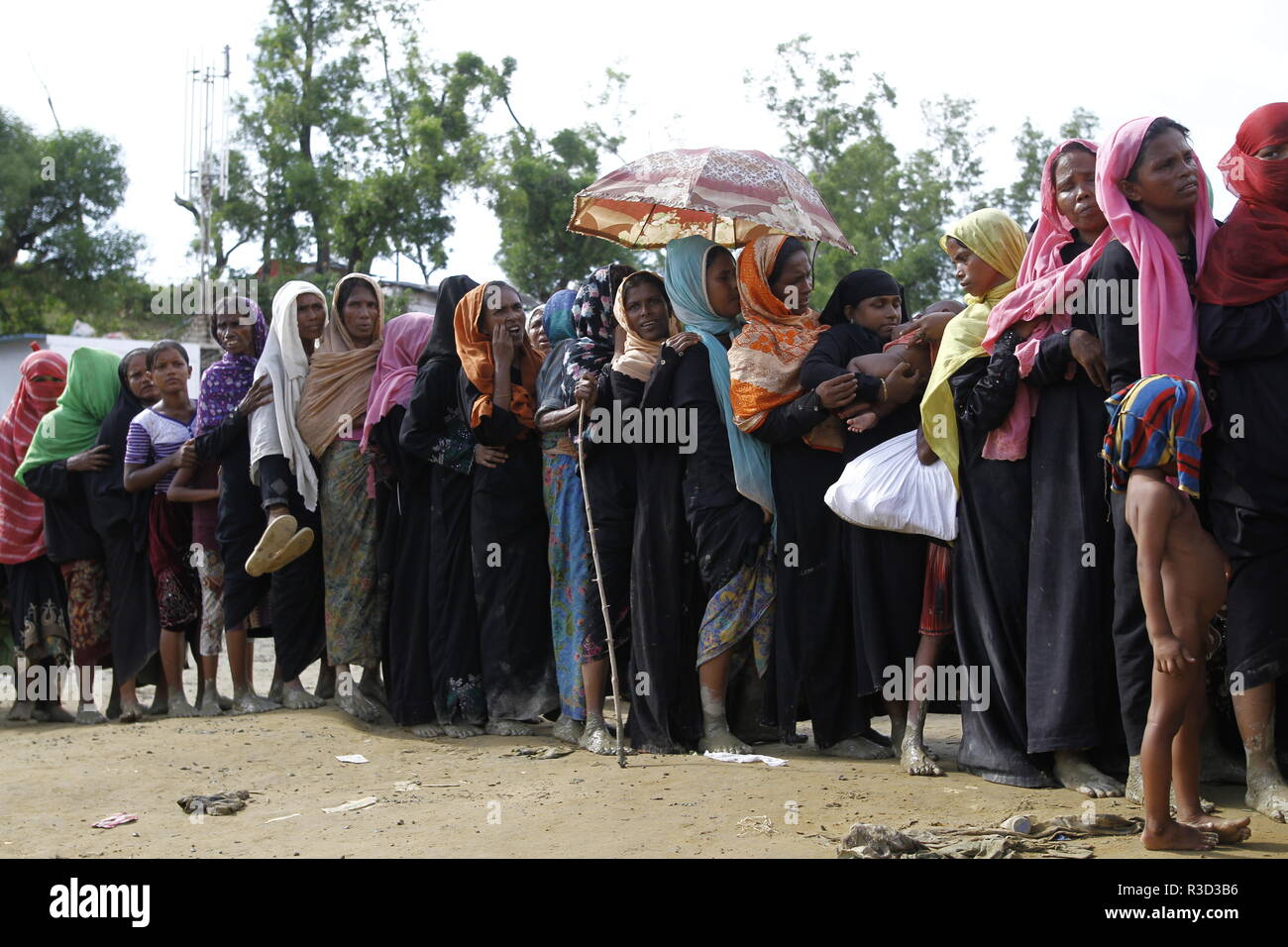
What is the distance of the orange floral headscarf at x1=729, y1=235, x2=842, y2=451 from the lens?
5695 millimetres

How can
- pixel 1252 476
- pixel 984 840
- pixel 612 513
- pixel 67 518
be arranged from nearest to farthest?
pixel 984 840
pixel 1252 476
pixel 612 513
pixel 67 518

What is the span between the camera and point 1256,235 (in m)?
4.17

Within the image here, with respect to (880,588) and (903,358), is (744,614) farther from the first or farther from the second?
(903,358)

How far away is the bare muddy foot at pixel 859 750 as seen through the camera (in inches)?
218

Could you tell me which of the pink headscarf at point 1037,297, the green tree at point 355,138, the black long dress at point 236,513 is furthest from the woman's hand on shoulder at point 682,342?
the green tree at point 355,138

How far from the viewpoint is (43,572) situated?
322 inches

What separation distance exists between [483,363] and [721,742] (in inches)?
87.9

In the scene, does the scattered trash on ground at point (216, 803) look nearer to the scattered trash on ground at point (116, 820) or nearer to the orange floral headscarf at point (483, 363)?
the scattered trash on ground at point (116, 820)

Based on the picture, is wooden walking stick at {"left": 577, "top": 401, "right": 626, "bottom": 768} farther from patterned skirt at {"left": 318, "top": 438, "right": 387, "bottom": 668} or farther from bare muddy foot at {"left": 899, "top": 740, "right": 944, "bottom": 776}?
patterned skirt at {"left": 318, "top": 438, "right": 387, "bottom": 668}

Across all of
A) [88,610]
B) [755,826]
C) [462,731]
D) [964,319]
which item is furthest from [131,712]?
[964,319]

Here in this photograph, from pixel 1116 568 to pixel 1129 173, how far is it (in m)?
1.27

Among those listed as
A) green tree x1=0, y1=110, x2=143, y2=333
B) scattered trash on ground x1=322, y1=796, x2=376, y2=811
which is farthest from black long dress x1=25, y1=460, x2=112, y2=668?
green tree x1=0, y1=110, x2=143, y2=333

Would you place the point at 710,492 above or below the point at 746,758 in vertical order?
above

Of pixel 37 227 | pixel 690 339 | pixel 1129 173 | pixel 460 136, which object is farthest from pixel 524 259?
pixel 1129 173
